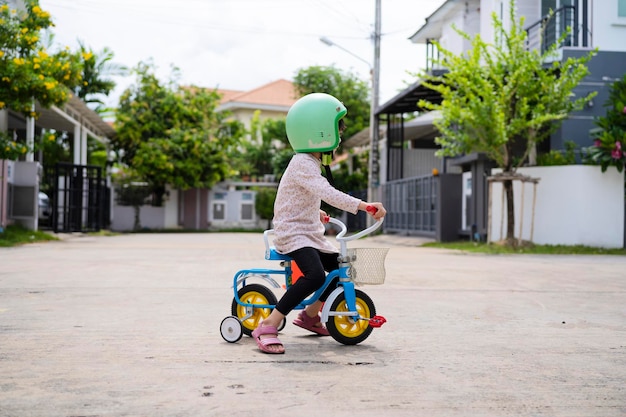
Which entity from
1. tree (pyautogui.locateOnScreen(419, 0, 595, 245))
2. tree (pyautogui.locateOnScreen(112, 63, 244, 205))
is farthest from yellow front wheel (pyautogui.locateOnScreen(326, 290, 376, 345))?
tree (pyautogui.locateOnScreen(112, 63, 244, 205))

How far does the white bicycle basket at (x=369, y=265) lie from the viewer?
477 cm

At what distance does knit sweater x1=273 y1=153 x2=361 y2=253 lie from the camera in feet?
15.9

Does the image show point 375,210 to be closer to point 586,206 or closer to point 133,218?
point 586,206

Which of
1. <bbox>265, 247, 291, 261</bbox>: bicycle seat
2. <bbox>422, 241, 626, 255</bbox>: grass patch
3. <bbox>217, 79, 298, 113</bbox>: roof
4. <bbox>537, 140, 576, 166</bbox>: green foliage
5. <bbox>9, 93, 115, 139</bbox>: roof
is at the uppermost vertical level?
<bbox>217, 79, 298, 113</bbox>: roof

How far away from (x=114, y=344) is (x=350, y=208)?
1.71 meters

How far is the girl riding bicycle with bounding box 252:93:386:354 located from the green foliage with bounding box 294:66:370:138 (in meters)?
38.4

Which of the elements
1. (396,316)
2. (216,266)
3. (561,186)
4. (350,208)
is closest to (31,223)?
(216,266)

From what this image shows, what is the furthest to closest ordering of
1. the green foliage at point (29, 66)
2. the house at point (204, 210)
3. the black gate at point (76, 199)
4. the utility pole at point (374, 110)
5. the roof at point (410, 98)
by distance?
the house at point (204, 210), the utility pole at point (374, 110), the black gate at point (76, 199), the roof at point (410, 98), the green foliage at point (29, 66)

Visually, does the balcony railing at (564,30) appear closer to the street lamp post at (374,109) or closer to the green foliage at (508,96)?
the green foliage at (508,96)

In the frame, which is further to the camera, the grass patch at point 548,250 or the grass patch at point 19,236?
the grass patch at point 19,236

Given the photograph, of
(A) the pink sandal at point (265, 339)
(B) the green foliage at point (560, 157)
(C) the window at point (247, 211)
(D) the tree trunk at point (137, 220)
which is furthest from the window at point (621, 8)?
(D) the tree trunk at point (137, 220)

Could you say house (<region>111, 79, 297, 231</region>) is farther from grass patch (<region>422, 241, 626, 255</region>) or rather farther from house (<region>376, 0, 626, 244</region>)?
grass patch (<region>422, 241, 626, 255</region>)

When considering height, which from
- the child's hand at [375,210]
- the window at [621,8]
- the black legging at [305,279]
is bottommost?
the black legging at [305,279]

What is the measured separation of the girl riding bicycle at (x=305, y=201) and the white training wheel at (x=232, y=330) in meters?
0.25
